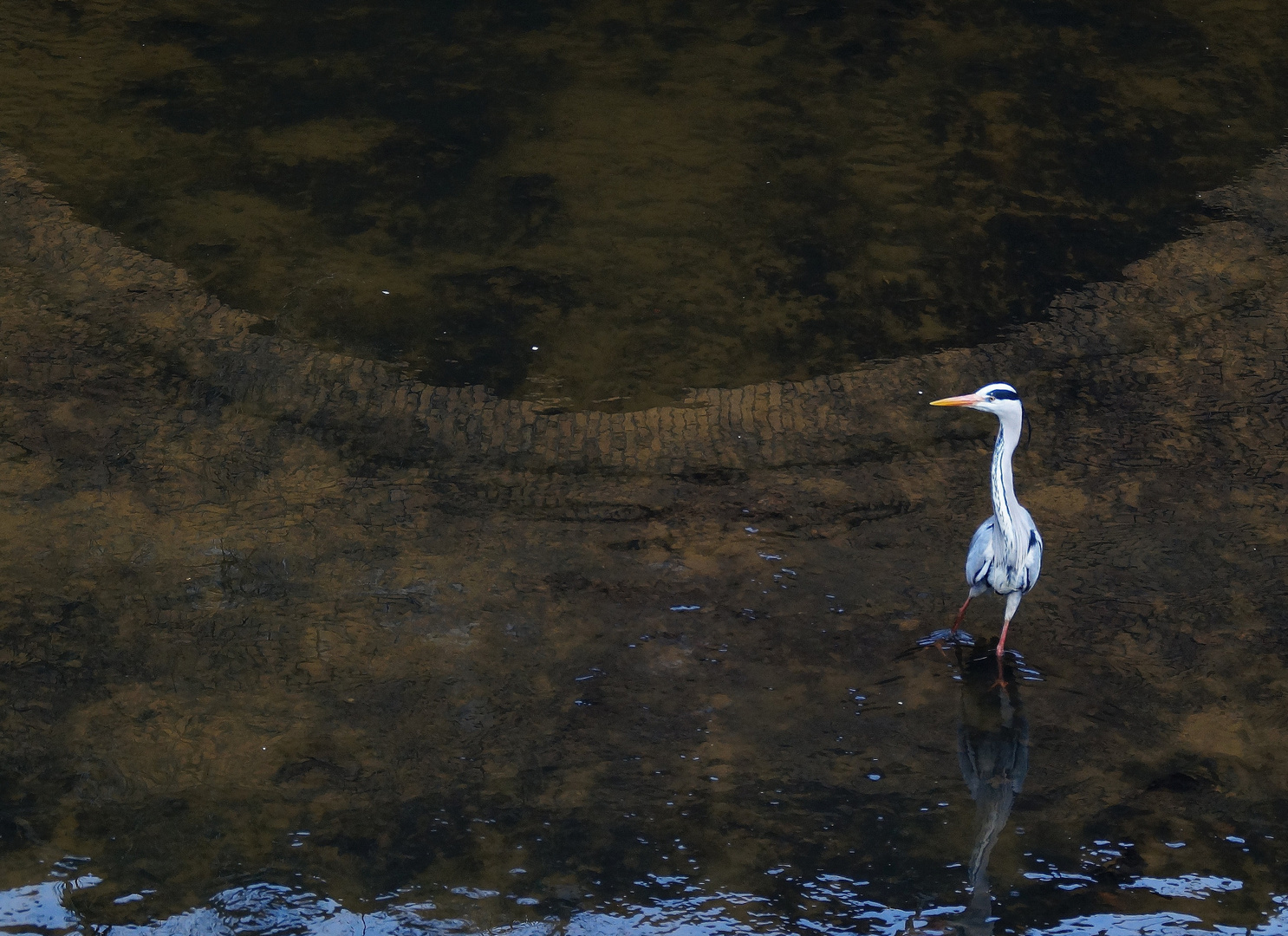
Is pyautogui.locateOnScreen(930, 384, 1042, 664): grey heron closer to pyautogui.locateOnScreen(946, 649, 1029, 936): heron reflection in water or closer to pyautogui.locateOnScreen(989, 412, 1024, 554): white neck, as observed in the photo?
pyautogui.locateOnScreen(989, 412, 1024, 554): white neck

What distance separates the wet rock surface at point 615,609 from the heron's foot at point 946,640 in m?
0.07

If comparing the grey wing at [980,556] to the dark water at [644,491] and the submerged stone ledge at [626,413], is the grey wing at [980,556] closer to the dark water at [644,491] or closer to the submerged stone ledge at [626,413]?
the dark water at [644,491]

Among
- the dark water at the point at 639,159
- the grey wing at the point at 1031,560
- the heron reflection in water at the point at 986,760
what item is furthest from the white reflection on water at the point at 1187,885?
the dark water at the point at 639,159

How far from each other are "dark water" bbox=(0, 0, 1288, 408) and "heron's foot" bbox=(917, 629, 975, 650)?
166 cm

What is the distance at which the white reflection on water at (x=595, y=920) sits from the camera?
390cm

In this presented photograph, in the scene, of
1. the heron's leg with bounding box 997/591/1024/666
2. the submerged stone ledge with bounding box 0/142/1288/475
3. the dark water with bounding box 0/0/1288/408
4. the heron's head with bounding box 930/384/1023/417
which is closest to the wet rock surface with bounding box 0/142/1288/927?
the submerged stone ledge with bounding box 0/142/1288/475

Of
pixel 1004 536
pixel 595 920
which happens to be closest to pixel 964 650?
pixel 1004 536

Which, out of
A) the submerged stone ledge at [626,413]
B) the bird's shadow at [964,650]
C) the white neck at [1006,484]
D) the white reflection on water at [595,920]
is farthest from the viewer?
→ the submerged stone ledge at [626,413]

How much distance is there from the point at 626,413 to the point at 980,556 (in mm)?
1902

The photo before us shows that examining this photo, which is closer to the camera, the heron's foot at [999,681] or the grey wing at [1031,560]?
the grey wing at [1031,560]

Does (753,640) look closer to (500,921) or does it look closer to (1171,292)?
(500,921)

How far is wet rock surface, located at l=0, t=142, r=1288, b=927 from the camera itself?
4168mm

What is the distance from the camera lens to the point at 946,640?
483 centimetres

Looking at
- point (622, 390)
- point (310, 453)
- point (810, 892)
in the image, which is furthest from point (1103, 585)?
point (310, 453)
